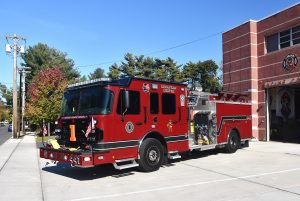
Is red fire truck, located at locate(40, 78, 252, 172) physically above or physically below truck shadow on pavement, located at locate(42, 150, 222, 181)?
above

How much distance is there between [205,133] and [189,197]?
6743mm

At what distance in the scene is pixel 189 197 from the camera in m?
8.02

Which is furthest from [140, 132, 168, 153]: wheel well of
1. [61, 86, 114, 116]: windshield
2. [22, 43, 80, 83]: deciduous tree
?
[22, 43, 80, 83]: deciduous tree

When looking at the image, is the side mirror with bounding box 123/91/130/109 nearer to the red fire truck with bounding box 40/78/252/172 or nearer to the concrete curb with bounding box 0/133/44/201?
the red fire truck with bounding box 40/78/252/172

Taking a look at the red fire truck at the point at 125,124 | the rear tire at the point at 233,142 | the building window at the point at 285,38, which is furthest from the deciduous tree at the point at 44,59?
the red fire truck at the point at 125,124

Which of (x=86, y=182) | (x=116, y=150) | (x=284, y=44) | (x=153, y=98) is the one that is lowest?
(x=86, y=182)

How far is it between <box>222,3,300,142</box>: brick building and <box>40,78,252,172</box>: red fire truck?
31.1ft

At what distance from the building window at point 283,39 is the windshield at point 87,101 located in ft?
44.6

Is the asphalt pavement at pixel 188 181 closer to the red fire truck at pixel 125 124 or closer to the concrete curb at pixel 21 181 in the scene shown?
the concrete curb at pixel 21 181

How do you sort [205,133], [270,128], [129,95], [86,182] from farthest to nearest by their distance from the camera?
1. [270,128]
2. [205,133]
3. [129,95]
4. [86,182]

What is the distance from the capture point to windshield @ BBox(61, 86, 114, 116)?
10.3 metres

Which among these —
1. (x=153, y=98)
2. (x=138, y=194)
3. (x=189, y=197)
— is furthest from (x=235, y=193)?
(x=153, y=98)

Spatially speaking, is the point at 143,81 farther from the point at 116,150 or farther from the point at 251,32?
the point at 251,32

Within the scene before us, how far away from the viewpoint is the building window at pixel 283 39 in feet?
66.9
